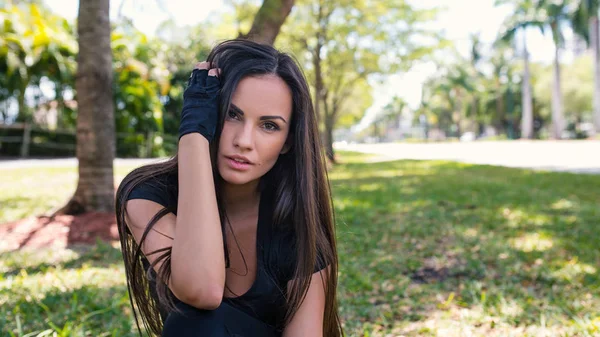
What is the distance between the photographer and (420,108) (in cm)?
8650

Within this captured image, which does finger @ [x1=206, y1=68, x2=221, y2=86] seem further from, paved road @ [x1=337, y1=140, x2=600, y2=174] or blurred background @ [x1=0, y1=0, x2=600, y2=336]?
paved road @ [x1=337, y1=140, x2=600, y2=174]

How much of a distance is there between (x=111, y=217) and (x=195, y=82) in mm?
4656

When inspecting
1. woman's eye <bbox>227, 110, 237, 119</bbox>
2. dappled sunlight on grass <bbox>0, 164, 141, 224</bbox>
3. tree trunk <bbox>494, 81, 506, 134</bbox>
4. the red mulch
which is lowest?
the red mulch

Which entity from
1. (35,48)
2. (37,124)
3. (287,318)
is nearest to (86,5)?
(287,318)

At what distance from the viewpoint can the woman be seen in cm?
154

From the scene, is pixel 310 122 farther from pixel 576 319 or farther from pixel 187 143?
pixel 576 319

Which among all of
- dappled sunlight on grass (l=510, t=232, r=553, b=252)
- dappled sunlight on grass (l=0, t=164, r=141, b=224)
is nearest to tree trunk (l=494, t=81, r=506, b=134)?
dappled sunlight on grass (l=0, t=164, r=141, b=224)

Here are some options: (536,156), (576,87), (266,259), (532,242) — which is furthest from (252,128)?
(576,87)

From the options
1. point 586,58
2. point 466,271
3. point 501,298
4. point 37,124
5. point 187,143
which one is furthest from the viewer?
point 586,58

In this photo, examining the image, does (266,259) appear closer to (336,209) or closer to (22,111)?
(336,209)

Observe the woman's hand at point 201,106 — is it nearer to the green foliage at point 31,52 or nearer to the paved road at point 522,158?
the paved road at point 522,158

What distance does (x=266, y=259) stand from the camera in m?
1.77

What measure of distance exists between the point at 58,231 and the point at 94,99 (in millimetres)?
1428

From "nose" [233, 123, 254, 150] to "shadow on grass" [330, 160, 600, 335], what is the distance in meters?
1.17
